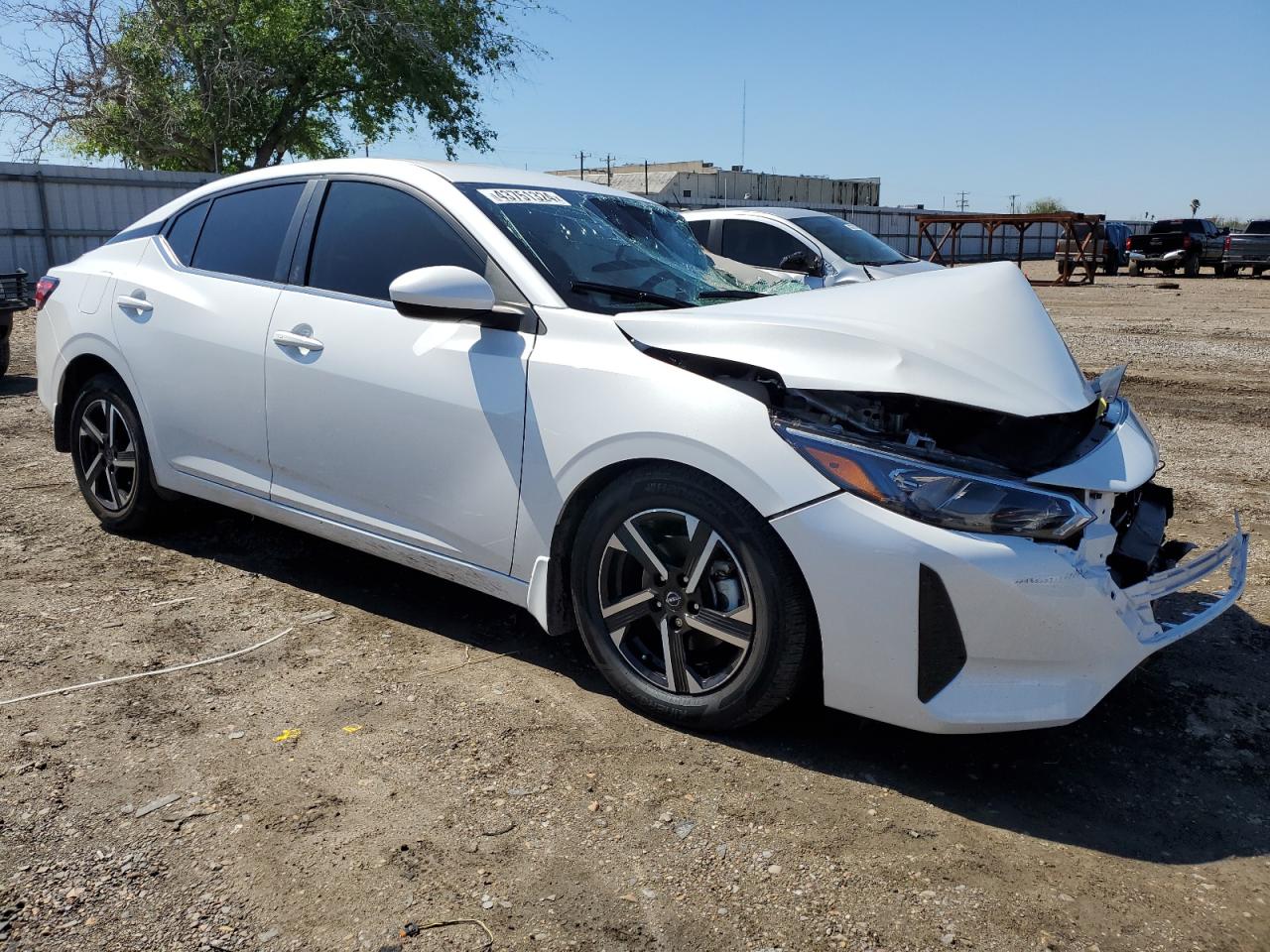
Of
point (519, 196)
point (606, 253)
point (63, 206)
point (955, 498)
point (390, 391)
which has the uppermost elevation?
Answer: point (63, 206)

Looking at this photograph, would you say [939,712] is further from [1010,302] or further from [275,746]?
[275,746]

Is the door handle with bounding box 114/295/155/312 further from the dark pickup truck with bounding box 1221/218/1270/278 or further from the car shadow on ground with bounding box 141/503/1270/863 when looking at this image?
the dark pickup truck with bounding box 1221/218/1270/278

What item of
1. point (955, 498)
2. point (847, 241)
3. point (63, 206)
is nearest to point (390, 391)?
point (955, 498)

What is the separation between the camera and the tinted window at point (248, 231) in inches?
168

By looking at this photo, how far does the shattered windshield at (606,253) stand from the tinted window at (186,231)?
151 centimetres

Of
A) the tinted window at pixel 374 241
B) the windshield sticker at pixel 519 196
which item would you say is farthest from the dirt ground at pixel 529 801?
the windshield sticker at pixel 519 196

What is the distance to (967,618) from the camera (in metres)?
2.71

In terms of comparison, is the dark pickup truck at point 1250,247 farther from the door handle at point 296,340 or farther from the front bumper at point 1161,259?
the door handle at point 296,340

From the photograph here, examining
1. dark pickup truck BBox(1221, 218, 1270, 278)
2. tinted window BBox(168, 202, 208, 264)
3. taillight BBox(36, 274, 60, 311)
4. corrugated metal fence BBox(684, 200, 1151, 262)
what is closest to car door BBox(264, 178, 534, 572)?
tinted window BBox(168, 202, 208, 264)

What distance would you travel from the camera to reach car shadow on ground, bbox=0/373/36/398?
972cm

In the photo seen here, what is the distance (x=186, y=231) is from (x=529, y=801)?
3156mm

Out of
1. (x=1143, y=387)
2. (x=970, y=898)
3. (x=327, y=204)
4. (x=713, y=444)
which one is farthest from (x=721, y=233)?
(x=970, y=898)

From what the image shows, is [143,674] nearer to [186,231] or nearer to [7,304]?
[186,231]

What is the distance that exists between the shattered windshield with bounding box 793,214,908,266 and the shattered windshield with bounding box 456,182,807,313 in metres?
6.64
